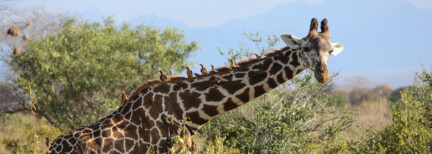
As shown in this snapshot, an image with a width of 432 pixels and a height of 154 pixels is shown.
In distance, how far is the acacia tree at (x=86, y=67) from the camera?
64.5ft

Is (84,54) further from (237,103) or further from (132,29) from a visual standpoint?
(237,103)

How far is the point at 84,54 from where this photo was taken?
64.6 ft

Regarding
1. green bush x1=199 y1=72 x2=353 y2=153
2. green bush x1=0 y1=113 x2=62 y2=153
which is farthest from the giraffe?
green bush x1=0 y1=113 x2=62 y2=153

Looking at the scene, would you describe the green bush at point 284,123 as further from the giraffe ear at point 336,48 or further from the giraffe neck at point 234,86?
the giraffe ear at point 336,48

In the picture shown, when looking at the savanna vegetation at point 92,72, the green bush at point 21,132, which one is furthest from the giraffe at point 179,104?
the green bush at point 21,132

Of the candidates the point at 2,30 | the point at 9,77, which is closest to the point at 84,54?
the point at 9,77

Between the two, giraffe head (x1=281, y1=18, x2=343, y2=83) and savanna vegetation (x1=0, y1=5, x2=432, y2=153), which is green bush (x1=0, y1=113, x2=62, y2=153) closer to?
savanna vegetation (x1=0, y1=5, x2=432, y2=153)

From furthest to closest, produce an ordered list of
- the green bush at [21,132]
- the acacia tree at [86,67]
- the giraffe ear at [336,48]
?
the acacia tree at [86,67] → the green bush at [21,132] → the giraffe ear at [336,48]

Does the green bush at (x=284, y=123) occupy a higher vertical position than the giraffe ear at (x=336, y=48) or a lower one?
lower

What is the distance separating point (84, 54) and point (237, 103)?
1307 cm

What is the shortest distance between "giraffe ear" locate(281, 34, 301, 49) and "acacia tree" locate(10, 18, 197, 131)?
12.8 m

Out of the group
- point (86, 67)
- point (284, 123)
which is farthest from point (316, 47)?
point (86, 67)

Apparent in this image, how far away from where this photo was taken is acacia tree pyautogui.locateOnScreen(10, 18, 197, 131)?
19.7m

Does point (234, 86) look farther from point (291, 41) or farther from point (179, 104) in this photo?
point (291, 41)
